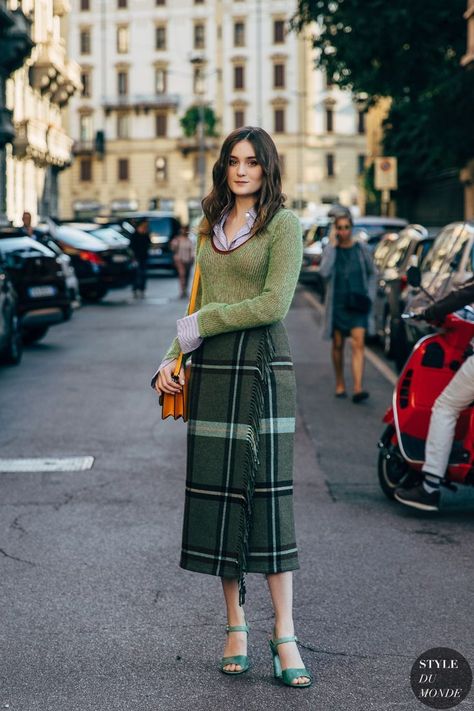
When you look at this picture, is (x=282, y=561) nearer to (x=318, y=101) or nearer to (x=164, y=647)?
(x=164, y=647)

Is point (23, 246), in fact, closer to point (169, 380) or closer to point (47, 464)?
point (47, 464)

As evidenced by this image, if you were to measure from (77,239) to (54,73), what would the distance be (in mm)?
31411

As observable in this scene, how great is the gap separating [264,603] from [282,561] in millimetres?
1092

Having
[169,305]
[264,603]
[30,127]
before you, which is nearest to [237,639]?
[264,603]

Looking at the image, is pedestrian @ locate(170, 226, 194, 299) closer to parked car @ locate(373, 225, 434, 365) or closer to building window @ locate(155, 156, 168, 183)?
parked car @ locate(373, 225, 434, 365)

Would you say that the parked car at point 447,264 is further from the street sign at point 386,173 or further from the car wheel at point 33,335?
the street sign at point 386,173

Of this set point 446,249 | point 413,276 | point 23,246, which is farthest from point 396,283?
point 413,276

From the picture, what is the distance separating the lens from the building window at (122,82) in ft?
338

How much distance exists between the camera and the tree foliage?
26938 mm

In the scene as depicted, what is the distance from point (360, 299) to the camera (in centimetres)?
1263

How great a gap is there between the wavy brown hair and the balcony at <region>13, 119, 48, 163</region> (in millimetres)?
45555

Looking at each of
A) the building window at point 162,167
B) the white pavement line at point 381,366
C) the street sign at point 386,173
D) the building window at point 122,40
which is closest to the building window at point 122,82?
the building window at point 122,40

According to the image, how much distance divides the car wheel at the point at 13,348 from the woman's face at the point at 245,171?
11213 mm

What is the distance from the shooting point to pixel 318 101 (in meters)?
100
